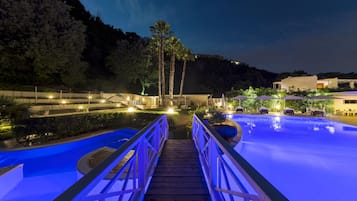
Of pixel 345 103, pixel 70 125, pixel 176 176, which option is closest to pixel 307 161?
pixel 176 176

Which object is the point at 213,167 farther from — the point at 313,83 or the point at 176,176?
the point at 313,83

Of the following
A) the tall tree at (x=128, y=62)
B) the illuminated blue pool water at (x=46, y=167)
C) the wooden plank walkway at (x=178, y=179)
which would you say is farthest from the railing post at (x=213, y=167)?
the tall tree at (x=128, y=62)

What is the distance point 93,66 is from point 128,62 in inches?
192

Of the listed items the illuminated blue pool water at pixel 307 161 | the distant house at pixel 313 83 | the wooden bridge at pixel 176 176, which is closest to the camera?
the wooden bridge at pixel 176 176

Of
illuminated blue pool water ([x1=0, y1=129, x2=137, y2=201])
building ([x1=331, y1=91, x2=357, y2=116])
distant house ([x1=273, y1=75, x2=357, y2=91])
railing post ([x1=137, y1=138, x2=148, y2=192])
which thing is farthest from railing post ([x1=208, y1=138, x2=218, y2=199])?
distant house ([x1=273, y1=75, x2=357, y2=91])

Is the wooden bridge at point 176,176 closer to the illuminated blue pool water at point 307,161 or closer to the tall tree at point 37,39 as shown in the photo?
the illuminated blue pool water at point 307,161

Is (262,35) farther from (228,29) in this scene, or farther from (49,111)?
(49,111)

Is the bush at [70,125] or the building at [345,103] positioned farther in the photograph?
the building at [345,103]

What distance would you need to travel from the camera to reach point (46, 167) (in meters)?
7.88

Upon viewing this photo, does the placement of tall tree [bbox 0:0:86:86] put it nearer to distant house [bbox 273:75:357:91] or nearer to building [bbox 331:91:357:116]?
building [bbox 331:91:357:116]

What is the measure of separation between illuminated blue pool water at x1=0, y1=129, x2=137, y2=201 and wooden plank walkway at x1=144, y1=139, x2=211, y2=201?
3082mm

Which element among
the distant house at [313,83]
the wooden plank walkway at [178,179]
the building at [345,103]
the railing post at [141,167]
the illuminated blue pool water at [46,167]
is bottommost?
Result: the illuminated blue pool water at [46,167]

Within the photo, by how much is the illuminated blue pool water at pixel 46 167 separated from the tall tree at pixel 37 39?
9.42 metres

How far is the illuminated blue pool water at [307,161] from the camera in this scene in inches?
237
